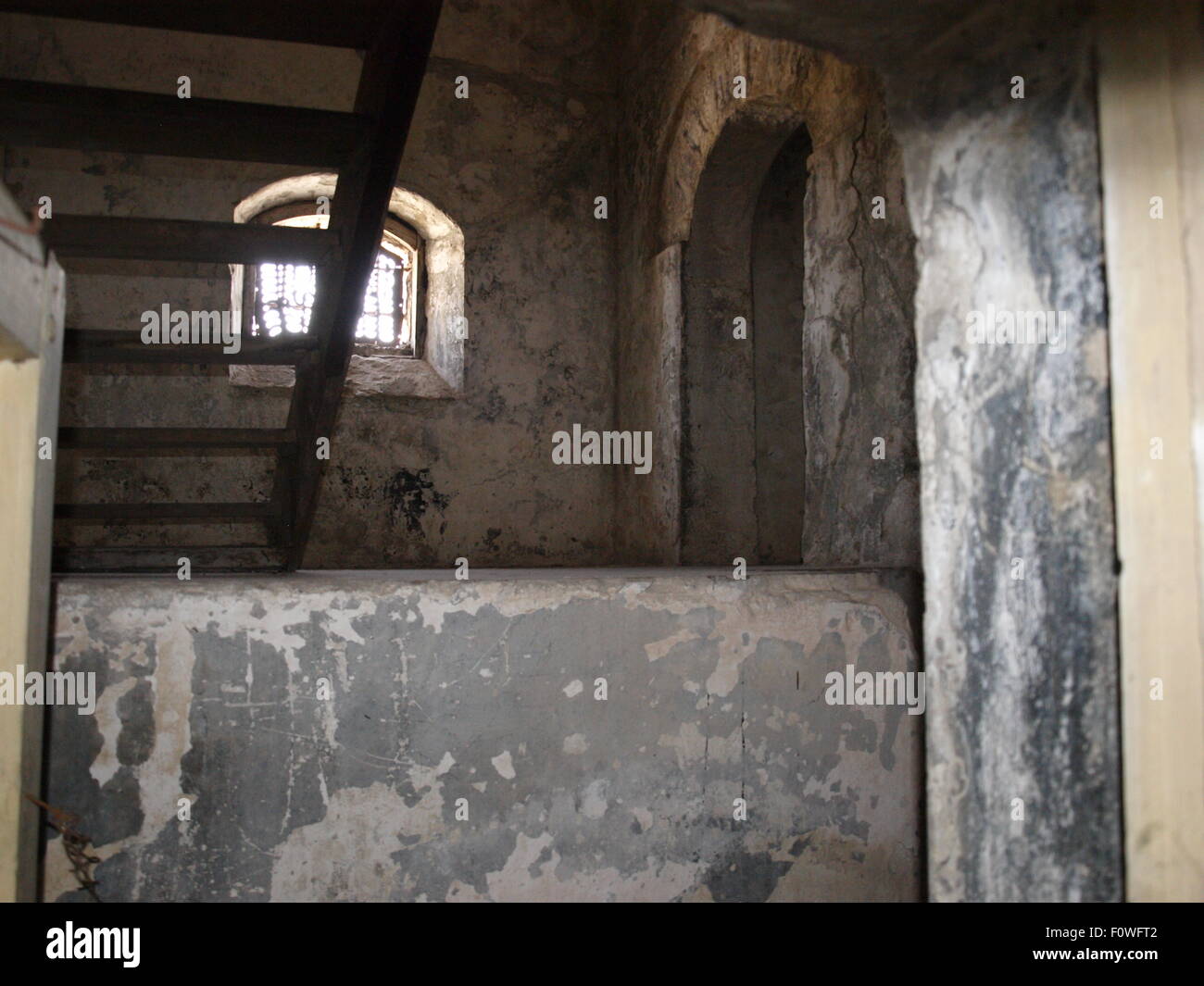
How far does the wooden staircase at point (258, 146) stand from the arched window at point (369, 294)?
300cm

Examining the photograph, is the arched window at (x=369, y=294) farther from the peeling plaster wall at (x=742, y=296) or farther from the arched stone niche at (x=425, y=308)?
the peeling plaster wall at (x=742, y=296)

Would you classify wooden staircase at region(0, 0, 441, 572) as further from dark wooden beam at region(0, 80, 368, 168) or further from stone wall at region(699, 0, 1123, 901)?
stone wall at region(699, 0, 1123, 901)

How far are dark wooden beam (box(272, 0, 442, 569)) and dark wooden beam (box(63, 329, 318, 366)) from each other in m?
0.08

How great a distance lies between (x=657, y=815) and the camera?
2449 mm

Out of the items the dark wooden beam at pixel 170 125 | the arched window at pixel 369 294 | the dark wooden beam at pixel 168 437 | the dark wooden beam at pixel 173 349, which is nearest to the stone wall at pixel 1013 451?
the dark wooden beam at pixel 170 125

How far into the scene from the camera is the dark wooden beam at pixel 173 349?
284 cm

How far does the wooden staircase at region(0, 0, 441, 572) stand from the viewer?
7.30ft

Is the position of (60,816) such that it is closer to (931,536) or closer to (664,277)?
(931,536)

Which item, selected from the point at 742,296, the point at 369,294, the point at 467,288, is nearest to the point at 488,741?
the point at 742,296

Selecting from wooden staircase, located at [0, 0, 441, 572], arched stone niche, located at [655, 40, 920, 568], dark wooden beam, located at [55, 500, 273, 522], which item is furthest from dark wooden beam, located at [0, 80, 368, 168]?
arched stone niche, located at [655, 40, 920, 568]

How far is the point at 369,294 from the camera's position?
20.3ft

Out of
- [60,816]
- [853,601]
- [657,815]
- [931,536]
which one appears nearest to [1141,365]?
[931,536]

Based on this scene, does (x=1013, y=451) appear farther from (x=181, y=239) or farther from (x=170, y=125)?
(x=181, y=239)

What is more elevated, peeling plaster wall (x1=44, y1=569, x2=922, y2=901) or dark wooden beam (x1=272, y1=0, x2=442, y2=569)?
dark wooden beam (x1=272, y1=0, x2=442, y2=569)
